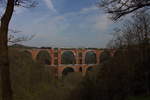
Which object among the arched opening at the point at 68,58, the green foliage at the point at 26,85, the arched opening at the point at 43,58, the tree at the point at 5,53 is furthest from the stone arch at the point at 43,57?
the tree at the point at 5,53

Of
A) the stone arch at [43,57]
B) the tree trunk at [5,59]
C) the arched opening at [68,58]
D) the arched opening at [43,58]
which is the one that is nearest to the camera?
the tree trunk at [5,59]

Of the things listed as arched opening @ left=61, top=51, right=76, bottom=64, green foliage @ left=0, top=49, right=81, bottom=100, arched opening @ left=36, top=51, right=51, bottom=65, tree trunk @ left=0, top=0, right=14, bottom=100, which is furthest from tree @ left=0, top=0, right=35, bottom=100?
arched opening @ left=61, top=51, right=76, bottom=64

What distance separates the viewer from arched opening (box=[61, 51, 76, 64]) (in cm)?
5028

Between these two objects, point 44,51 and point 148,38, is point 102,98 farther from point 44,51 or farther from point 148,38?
point 44,51

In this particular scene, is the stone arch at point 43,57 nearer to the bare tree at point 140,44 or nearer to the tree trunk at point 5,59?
the bare tree at point 140,44

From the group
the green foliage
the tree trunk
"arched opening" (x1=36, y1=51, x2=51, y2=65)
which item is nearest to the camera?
the tree trunk

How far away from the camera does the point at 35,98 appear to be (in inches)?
552

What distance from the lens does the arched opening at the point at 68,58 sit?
50284mm

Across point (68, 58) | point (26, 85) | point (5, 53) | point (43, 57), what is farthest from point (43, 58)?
point (5, 53)

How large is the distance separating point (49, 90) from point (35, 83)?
1297 millimetres

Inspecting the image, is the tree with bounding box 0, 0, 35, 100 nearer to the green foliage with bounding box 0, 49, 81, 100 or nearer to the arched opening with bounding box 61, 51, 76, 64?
the green foliage with bounding box 0, 49, 81, 100

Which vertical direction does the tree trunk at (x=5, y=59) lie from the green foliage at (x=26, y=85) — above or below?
above

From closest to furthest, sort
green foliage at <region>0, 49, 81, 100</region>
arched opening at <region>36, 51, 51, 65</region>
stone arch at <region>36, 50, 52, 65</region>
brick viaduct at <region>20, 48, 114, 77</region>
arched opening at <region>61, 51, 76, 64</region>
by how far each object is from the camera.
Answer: green foliage at <region>0, 49, 81, 100</region>
arched opening at <region>36, 51, 51, 65</region>
stone arch at <region>36, 50, 52, 65</region>
brick viaduct at <region>20, 48, 114, 77</region>
arched opening at <region>61, 51, 76, 64</region>

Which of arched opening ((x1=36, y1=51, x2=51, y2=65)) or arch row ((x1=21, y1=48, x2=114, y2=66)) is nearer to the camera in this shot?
arched opening ((x1=36, y1=51, x2=51, y2=65))
